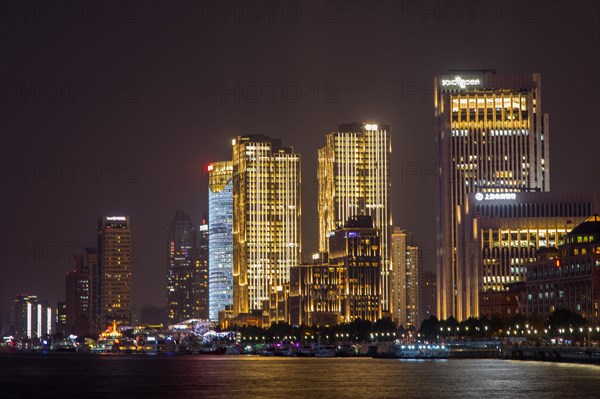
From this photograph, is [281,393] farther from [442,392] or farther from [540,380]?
[540,380]

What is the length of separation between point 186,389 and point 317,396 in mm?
29160

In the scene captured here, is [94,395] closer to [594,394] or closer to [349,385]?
[349,385]

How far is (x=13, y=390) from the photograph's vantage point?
198 meters

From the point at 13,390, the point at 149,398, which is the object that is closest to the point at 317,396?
the point at 149,398

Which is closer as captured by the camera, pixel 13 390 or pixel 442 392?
pixel 442 392

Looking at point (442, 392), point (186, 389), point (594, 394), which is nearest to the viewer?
point (594, 394)

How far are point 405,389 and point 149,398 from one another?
35579 mm

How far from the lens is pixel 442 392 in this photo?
18112 cm

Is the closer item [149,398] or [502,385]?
[149,398]

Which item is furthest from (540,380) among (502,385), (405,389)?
(405,389)

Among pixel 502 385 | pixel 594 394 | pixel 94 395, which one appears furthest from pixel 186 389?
pixel 594 394

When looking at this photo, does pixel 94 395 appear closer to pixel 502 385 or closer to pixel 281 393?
pixel 281 393

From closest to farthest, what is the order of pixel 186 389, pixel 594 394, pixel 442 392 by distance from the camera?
1. pixel 594 394
2. pixel 442 392
3. pixel 186 389

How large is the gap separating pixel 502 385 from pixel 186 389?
145 feet
